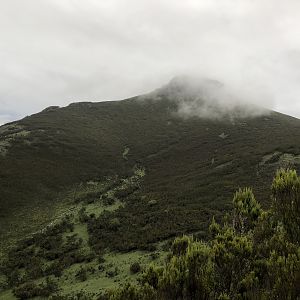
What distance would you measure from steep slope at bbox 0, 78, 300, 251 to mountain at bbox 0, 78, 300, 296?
0.15 metres

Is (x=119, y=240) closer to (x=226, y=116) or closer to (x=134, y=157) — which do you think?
(x=134, y=157)

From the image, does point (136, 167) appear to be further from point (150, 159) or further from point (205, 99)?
point (205, 99)

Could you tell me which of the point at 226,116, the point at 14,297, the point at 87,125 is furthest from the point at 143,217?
the point at 226,116

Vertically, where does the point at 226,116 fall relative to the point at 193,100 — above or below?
below

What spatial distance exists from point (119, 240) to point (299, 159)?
87.6 ft

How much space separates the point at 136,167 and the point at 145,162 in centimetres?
289

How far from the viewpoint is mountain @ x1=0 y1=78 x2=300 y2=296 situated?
119 feet

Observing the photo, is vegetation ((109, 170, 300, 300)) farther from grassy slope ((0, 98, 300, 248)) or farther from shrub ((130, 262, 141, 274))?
grassy slope ((0, 98, 300, 248))

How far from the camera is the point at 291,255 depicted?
39.4 feet

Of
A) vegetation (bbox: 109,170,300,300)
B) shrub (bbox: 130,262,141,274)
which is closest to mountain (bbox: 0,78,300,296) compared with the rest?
shrub (bbox: 130,262,141,274)

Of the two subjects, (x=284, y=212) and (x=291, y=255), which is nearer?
(x=291, y=255)

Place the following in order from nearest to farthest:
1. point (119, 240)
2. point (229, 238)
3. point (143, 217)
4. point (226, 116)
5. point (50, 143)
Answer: point (229, 238), point (119, 240), point (143, 217), point (50, 143), point (226, 116)

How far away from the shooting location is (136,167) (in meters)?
64.9

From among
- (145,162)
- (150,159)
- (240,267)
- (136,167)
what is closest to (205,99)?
(150,159)
